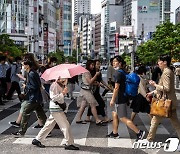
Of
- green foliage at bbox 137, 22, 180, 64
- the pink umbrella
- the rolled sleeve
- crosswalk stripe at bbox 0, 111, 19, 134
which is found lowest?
crosswalk stripe at bbox 0, 111, 19, 134

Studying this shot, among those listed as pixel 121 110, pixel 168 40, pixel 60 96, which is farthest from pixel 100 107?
pixel 168 40

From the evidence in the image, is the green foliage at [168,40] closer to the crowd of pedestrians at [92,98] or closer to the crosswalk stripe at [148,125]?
the crosswalk stripe at [148,125]

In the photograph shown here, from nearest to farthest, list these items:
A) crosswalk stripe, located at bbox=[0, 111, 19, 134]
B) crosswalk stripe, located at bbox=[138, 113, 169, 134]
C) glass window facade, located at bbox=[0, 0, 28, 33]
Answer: crosswalk stripe, located at bbox=[138, 113, 169, 134] → crosswalk stripe, located at bbox=[0, 111, 19, 134] → glass window facade, located at bbox=[0, 0, 28, 33]

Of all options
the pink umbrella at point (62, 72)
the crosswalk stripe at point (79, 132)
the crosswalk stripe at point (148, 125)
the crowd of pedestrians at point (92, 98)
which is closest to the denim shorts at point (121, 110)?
the crowd of pedestrians at point (92, 98)

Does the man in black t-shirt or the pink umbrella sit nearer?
the pink umbrella

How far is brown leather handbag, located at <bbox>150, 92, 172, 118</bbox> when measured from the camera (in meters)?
A: 7.54

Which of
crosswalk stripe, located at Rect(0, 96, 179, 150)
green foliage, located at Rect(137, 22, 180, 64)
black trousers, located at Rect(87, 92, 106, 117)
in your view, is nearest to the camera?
crosswalk stripe, located at Rect(0, 96, 179, 150)

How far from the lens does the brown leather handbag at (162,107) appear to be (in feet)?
24.7

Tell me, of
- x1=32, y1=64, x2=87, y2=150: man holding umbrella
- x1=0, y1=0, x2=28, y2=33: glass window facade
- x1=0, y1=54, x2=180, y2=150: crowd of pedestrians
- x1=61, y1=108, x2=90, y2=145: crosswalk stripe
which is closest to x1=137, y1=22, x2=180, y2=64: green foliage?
x1=0, y1=54, x2=180, y2=150: crowd of pedestrians

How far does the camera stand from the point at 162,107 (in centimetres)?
759

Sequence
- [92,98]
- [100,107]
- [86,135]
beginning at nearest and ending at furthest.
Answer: [86,135] → [92,98] → [100,107]

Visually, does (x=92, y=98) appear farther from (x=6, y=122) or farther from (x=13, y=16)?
(x=13, y=16)

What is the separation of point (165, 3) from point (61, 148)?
164 metres

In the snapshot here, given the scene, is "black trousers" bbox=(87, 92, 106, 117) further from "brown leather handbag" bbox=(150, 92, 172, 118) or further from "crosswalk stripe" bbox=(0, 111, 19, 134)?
"brown leather handbag" bbox=(150, 92, 172, 118)
